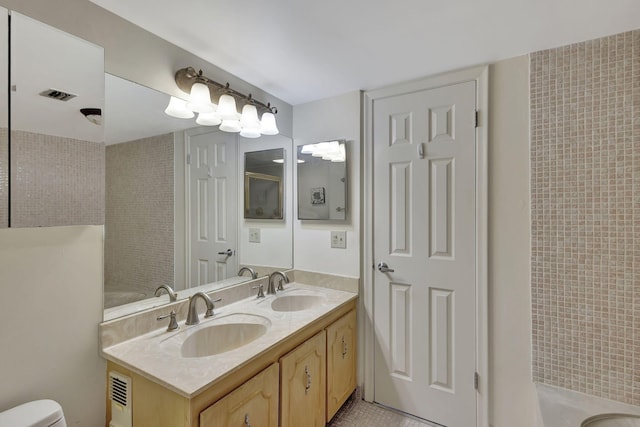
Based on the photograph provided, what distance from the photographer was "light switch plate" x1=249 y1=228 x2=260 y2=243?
207 cm

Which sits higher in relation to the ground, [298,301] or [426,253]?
[426,253]

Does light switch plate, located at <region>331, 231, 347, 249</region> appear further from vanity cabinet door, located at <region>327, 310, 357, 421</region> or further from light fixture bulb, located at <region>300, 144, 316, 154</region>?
light fixture bulb, located at <region>300, 144, 316, 154</region>

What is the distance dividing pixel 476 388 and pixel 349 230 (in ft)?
3.92

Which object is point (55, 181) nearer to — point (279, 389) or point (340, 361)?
point (279, 389)

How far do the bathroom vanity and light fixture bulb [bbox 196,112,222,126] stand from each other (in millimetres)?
1003

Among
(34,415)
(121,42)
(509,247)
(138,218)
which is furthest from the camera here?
(509,247)

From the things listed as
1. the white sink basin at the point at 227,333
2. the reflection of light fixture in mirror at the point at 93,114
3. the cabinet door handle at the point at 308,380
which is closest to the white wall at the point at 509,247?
the cabinet door handle at the point at 308,380

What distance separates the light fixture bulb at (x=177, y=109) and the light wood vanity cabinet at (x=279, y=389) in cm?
119

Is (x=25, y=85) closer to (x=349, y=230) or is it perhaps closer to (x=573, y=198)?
(x=349, y=230)

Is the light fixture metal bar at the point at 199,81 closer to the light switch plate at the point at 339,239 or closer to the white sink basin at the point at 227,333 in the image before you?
the light switch plate at the point at 339,239

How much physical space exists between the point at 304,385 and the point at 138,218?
117 centimetres

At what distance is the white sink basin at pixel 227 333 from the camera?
1398mm

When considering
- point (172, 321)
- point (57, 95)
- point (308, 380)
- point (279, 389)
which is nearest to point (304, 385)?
point (308, 380)

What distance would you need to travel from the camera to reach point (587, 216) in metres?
1.41
